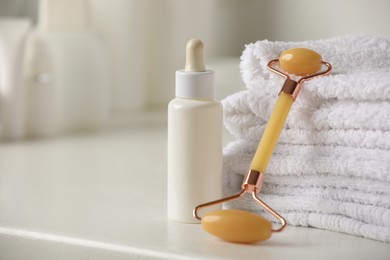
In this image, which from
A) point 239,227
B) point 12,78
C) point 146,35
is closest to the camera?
point 239,227

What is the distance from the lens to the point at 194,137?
79 centimetres

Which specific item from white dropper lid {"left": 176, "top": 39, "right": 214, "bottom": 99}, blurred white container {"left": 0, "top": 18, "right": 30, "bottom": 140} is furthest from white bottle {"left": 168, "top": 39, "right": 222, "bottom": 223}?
blurred white container {"left": 0, "top": 18, "right": 30, "bottom": 140}

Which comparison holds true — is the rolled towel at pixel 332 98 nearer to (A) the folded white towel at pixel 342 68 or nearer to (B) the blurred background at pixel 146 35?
(A) the folded white towel at pixel 342 68

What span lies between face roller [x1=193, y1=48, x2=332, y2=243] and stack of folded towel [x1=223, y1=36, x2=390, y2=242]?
0.02m

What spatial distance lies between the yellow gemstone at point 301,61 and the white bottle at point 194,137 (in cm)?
7

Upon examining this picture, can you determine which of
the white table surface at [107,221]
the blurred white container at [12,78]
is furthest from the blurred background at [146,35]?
the white table surface at [107,221]

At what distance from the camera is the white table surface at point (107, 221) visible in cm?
73

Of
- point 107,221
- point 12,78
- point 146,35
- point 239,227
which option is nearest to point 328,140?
point 239,227

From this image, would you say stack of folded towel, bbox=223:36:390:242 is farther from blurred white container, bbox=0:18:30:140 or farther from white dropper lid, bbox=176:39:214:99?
blurred white container, bbox=0:18:30:140

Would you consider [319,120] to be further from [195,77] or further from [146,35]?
[146,35]

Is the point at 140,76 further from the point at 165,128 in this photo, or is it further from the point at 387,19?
the point at 387,19

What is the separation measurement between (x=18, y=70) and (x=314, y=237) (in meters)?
0.75

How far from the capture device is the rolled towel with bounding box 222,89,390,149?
2.45 feet

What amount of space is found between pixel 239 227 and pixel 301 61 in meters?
0.17
